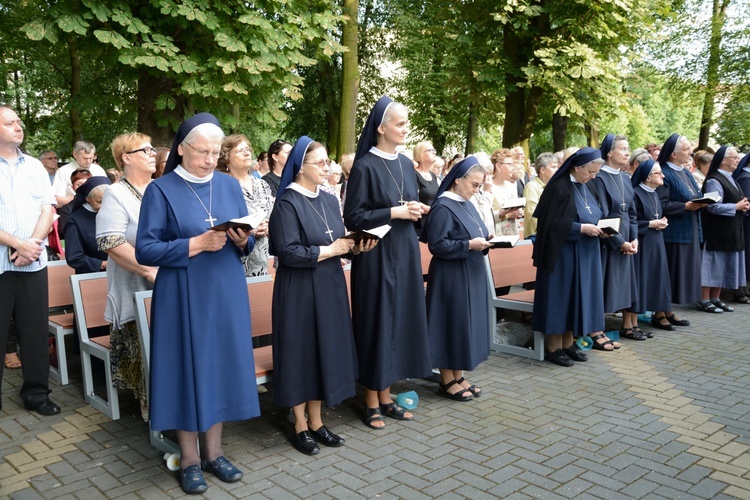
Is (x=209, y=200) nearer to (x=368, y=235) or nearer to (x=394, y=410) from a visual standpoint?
(x=368, y=235)

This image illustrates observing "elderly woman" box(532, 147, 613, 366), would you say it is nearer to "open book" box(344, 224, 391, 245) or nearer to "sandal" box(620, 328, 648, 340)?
"sandal" box(620, 328, 648, 340)

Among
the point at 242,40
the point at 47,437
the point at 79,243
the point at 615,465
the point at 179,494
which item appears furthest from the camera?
the point at 242,40

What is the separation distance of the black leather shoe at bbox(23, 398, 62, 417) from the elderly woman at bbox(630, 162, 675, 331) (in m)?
6.46

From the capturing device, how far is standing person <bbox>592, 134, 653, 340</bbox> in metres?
7.55

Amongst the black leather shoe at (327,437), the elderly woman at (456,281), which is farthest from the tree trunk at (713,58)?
the black leather shoe at (327,437)

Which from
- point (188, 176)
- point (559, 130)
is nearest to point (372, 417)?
point (188, 176)

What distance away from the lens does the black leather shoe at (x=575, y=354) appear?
23.2ft

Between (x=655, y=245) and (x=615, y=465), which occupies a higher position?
(x=655, y=245)

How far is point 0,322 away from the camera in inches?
208

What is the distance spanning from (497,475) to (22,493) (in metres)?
2.99

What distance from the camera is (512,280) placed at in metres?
8.11

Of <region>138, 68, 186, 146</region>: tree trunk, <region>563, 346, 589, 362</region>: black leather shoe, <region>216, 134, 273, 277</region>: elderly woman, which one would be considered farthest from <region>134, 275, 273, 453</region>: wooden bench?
<region>138, 68, 186, 146</region>: tree trunk

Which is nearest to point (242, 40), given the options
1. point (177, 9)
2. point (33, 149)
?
point (177, 9)

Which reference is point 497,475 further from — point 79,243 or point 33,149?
point 33,149
